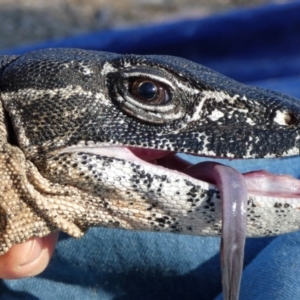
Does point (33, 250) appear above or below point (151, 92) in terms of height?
below

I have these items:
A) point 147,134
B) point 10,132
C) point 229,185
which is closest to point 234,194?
point 229,185

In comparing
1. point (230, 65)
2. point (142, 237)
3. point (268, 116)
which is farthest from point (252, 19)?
point (268, 116)

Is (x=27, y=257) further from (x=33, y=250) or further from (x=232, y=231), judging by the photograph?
(x=232, y=231)

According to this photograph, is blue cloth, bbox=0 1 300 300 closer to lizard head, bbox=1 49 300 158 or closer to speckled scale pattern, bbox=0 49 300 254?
speckled scale pattern, bbox=0 49 300 254

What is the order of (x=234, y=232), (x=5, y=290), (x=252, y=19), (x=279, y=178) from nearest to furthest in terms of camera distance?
1. (x=234, y=232)
2. (x=279, y=178)
3. (x=5, y=290)
4. (x=252, y=19)

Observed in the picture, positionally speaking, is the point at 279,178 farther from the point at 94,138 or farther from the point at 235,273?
the point at 94,138

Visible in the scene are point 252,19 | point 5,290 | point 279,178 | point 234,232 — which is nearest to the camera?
point 234,232
